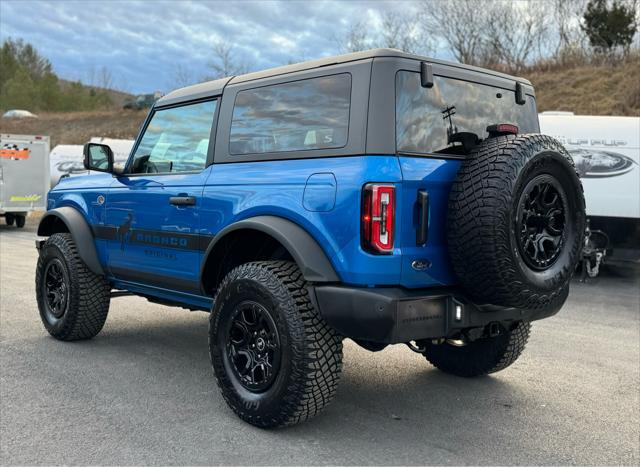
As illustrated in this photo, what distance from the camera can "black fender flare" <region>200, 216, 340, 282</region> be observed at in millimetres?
3293

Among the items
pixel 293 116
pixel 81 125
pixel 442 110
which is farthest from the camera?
pixel 81 125

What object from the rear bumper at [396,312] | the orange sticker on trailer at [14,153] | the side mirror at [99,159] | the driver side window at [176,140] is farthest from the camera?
the orange sticker on trailer at [14,153]

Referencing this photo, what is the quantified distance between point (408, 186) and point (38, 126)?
48519mm

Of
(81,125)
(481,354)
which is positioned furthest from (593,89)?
(81,125)

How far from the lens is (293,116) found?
12.4ft

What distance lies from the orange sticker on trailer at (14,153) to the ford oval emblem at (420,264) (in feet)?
53.0

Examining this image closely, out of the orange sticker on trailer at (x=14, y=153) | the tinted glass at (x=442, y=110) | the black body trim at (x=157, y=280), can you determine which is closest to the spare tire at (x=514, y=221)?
the tinted glass at (x=442, y=110)

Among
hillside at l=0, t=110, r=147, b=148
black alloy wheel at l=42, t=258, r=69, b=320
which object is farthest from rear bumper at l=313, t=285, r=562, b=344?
hillside at l=0, t=110, r=147, b=148

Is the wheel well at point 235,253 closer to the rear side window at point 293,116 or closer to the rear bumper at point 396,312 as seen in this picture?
the rear side window at point 293,116

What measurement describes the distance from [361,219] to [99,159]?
2801 millimetres

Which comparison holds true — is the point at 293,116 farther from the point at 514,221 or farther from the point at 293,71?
the point at 514,221

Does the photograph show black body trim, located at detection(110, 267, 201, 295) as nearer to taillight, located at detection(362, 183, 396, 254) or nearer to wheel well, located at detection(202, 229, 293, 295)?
wheel well, located at detection(202, 229, 293, 295)

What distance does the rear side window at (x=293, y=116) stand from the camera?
3.49 meters

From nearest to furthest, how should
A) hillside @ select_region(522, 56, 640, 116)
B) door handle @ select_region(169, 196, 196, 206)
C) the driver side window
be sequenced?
door handle @ select_region(169, 196, 196, 206)
the driver side window
hillside @ select_region(522, 56, 640, 116)
